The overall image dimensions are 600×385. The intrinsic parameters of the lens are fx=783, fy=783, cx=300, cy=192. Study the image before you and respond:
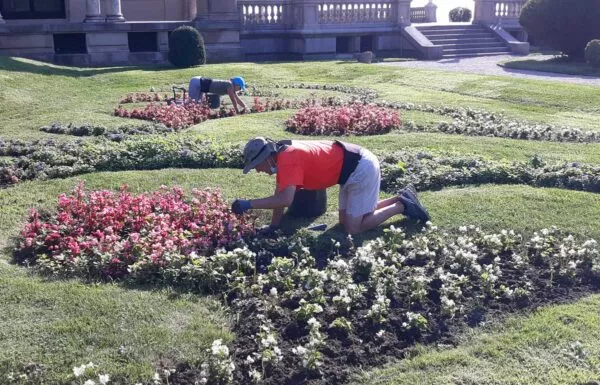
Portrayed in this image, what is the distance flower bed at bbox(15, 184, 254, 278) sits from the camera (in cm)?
625

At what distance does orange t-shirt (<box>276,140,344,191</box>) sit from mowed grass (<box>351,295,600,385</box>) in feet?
6.95

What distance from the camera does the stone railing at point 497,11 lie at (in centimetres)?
3244

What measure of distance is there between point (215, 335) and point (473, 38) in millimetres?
27598

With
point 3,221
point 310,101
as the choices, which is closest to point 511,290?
point 3,221

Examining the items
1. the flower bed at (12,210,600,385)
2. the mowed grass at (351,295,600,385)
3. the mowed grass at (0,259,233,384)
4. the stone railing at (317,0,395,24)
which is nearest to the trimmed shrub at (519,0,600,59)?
the stone railing at (317,0,395,24)

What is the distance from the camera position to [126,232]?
716 centimetres

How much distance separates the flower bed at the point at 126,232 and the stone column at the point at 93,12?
61.4ft

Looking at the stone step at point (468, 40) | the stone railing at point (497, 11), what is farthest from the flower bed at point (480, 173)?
the stone railing at point (497, 11)

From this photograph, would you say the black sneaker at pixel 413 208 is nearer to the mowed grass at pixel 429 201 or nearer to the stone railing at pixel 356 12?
the mowed grass at pixel 429 201

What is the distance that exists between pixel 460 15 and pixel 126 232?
1420 inches

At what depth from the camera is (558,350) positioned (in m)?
5.16

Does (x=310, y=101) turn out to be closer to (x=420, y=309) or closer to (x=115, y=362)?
(x=420, y=309)

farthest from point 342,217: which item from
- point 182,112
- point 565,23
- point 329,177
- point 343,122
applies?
point 565,23

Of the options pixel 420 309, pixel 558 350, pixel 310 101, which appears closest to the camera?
pixel 558 350
